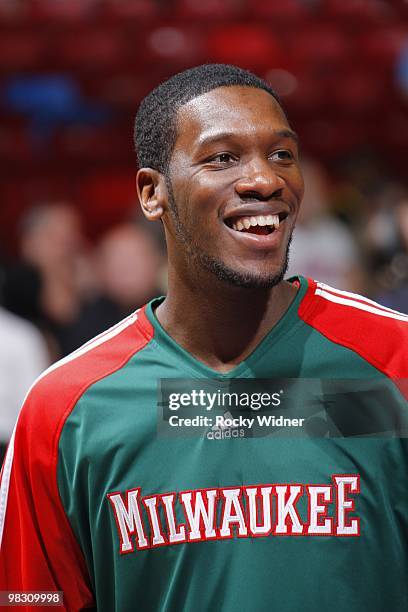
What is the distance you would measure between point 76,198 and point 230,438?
7.17 metres

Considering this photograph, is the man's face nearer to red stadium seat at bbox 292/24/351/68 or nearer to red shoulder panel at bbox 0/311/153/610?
red shoulder panel at bbox 0/311/153/610

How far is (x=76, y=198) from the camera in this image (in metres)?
8.66

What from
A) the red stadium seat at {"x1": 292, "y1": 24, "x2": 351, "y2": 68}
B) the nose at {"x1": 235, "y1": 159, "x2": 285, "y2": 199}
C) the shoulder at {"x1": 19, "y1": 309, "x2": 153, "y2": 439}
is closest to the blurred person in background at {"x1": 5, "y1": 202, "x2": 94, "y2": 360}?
the shoulder at {"x1": 19, "y1": 309, "x2": 153, "y2": 439}

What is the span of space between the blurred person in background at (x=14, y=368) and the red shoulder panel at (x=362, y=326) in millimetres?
1838

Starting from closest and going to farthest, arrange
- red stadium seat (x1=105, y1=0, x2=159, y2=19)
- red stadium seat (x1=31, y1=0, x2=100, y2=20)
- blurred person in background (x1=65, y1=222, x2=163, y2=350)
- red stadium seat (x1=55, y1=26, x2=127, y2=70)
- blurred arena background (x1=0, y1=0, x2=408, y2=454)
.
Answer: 1. blurred person in background (x1=65, y1=222, x2=163, y2=350)
2. blurred arena background (x1=0, y1=0, x2=408, y2=454)
3. red stadium seat (x1=31, y1=0, x2=100, y2=20)
4. red stadium seat (x1=105, y1=0, x2=159, y2=19)
5. red stadium seat (x1=55, y1=26, x2=127, y2=70)

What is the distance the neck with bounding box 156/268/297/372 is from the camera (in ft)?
5.61

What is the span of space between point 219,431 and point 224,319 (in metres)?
0.19

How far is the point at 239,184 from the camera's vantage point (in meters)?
1.61

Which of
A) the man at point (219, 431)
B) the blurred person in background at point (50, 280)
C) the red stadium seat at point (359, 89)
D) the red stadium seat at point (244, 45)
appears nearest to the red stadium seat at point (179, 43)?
the red stadium seat at point (244, 45)

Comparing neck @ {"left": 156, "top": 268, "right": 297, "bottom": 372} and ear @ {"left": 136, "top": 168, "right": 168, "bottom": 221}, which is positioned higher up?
ear @ {"left": 136, "top": 168, "right": 168, "bottom": 221}

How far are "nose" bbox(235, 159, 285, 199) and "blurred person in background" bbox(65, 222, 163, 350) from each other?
2.40m

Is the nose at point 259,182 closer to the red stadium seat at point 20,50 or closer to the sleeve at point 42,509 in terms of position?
the sleeve at point 42,509

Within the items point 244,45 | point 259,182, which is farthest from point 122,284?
point 244,45

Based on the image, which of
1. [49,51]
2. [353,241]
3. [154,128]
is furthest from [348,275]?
[49,51]
